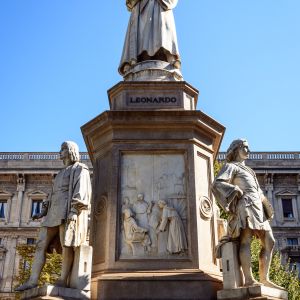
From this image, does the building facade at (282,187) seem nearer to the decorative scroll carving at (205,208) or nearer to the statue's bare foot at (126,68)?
the statue's bare foot at (126,68)

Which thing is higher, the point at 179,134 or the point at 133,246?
the point at 179,134

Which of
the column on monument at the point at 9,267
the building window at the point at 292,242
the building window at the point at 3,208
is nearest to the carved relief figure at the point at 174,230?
the column on monument at the point at 9,267

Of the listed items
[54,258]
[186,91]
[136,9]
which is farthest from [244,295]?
[54,258]

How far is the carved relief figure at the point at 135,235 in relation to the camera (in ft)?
27.0

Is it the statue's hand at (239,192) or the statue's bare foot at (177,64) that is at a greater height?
the statue's bare foot at (177,64)

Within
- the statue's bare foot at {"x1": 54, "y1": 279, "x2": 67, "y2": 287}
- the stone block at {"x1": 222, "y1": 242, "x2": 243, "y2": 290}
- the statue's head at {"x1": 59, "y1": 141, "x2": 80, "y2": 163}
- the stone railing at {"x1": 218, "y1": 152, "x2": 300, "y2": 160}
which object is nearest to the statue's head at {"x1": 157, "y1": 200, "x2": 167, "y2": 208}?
the stone block at {"x1": 222, "y1": 242, "x2": 243, "y2": 290}

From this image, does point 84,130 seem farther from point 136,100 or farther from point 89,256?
point 89,256

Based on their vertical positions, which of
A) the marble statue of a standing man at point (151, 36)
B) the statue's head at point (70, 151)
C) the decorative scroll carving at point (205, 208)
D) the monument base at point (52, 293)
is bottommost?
the monument base at point (52, 293)

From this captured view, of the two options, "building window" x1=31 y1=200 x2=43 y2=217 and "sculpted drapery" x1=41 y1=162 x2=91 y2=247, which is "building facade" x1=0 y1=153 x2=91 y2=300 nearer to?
"building window" x1=31 y1=200 x2=43 y2=217

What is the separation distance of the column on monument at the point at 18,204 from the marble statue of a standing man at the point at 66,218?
1311 inches

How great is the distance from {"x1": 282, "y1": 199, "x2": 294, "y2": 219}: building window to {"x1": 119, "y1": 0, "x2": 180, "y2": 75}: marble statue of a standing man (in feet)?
104

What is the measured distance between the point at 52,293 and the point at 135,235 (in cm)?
187

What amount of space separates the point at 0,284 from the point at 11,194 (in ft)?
26.2

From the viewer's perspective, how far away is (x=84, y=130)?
981 centimetres
